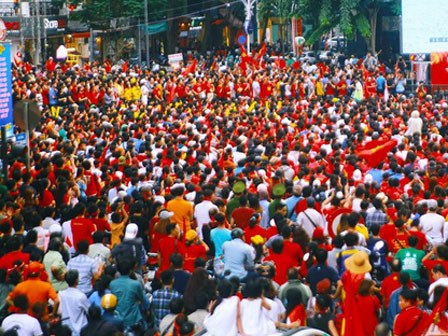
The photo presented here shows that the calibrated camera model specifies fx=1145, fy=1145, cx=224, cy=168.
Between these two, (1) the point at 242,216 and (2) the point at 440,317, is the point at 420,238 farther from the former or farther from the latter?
(1) the point at 242,216

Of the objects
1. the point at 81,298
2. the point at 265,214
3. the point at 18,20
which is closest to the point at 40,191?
the point at 265,214

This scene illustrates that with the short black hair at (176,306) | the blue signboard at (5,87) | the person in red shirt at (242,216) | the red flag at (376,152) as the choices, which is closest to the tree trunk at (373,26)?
the red flag at (376,152)

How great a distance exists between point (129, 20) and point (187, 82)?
20.9m

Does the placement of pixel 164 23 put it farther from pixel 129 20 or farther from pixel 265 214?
pixel 265 214

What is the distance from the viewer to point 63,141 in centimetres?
2186

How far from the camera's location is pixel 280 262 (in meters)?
12.1

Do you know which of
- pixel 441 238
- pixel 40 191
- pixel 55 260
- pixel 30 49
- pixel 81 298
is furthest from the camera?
pixel 30 49

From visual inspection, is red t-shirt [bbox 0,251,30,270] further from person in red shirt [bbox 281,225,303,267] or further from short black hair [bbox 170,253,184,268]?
person in red shirt [bbox 281,225,303,267]

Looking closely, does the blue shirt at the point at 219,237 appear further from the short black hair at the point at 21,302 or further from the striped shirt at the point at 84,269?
the short black hair at the point at 21,302

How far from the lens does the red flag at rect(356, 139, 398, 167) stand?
1947 centimetres

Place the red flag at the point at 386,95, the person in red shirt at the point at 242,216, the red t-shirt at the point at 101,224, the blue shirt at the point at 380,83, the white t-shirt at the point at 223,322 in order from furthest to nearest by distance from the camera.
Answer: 1. the blue shirt at the point at 380,83
2. the red flag at the point at 386,95
3. the person in red shirt at the point at 242,216
4. the red t-shirt at the point at 101,224
5. the white t-shirt at the point at 223,322

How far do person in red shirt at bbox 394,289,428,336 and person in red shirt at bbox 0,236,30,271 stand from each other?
412cm

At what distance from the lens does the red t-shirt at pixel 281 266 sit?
473 inches

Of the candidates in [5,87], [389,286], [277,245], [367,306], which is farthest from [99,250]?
[5,87]
